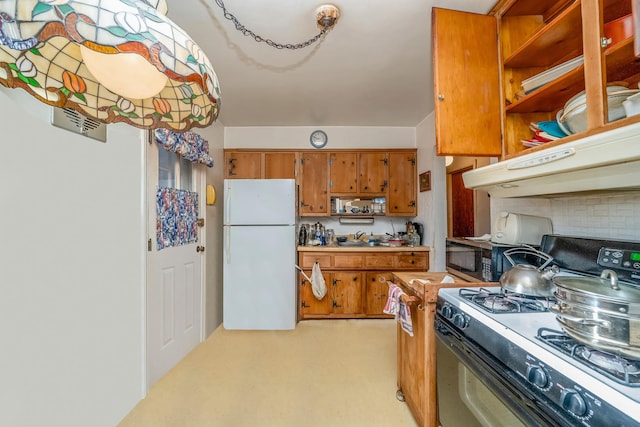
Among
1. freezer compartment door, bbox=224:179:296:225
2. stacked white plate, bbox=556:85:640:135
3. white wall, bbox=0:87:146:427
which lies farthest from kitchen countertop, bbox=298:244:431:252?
stacked white plate, bbox=556:85:640:135

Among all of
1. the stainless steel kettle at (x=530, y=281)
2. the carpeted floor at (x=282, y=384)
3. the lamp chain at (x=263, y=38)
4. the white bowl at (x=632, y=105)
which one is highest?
the lamp chain at (x=263, y=38)

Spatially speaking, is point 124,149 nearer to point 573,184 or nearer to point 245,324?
point 245,324

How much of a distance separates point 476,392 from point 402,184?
2.72 m

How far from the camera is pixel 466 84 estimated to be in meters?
1.43

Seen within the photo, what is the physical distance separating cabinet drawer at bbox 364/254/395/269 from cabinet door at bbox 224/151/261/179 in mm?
1687

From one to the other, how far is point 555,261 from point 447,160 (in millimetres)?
2080

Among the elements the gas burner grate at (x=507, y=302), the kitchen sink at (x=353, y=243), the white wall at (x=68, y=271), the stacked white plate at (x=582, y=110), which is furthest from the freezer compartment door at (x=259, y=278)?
the stacked white plate at (x=582, y=110)

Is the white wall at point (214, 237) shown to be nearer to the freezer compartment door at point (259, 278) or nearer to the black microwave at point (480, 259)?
the freezer compartment door at point (259, 278)

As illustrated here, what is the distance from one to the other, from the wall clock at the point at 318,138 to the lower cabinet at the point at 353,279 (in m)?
1.39

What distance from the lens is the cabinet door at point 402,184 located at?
3.48 m

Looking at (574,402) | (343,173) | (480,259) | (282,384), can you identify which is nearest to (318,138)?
(343,173)

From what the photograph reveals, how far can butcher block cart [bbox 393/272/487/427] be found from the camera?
54.6 inches

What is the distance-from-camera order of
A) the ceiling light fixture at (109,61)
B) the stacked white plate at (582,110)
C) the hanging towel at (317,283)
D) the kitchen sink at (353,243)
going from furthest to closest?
the kitchen sink at (353,243)
the hanging towel at (317,283)
the stacked white plate at (582,110)
the ceiling light fixture at (109,61)

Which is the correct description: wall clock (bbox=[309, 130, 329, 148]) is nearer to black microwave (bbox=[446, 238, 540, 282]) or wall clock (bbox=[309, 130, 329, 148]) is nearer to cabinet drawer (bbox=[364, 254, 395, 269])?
cabinet drawer (bbox=[364, 254, 395, 269])
